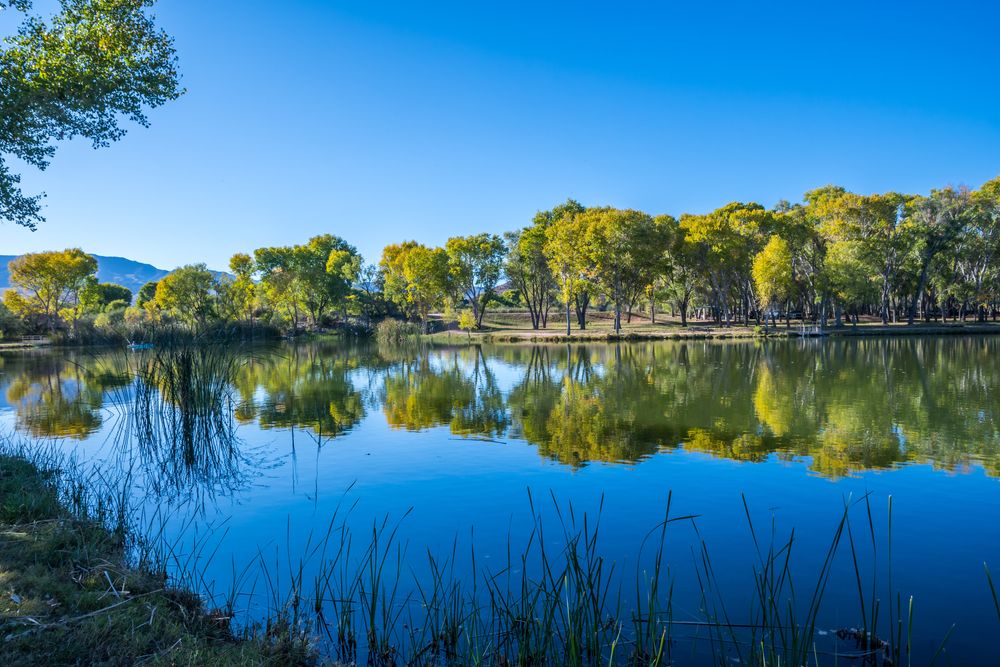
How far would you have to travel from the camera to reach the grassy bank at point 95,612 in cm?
350

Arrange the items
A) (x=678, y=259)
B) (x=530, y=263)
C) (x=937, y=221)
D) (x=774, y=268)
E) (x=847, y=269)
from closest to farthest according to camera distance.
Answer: (x=774, y=268) < (x=847, y=269) < (x=937, y=221) < (x=678, y=259) < (x=530, y=263)

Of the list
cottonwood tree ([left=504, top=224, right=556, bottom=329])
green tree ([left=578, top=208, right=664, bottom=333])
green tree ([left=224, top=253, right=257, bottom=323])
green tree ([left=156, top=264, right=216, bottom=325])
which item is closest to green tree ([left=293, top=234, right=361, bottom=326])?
green tree ([left=224, top=253, right=257, bottom=323])

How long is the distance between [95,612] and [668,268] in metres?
55.2

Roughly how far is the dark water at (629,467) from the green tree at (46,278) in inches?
2111

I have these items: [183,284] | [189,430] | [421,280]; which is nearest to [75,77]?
[189,430]

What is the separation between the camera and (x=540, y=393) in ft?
64.9

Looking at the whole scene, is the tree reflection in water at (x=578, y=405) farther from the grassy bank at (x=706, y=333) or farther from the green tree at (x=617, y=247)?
the green tree at (x=617, y=247)

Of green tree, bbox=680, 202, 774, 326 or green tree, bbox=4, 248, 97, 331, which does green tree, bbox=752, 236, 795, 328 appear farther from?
green tree, bbox=4, 248, 97, 331

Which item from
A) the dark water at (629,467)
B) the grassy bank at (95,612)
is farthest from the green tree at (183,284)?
the grassy bank at (95,612)

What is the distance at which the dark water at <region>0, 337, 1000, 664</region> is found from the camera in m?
6.14

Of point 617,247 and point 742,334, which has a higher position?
point 617,247

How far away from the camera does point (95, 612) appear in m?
3.86

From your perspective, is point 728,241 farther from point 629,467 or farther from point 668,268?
point 629,467

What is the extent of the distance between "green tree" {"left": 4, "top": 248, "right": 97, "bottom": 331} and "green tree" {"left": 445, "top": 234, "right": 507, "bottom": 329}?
42291 mm
